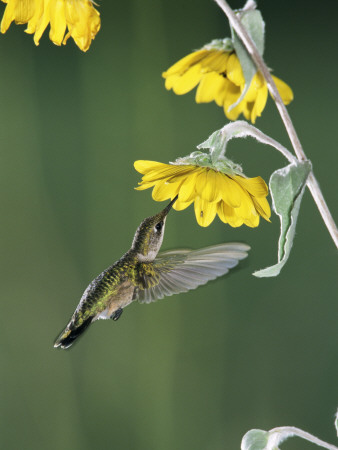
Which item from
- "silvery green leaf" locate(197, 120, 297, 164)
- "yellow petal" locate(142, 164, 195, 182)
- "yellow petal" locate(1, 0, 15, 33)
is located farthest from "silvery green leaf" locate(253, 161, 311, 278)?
"yellow petal" locate(1, 0, 15, 33)

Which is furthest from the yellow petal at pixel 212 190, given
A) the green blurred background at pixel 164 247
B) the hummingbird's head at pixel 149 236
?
the green blurred background at pixel 164 247

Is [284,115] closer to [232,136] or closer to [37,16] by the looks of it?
[232,136]

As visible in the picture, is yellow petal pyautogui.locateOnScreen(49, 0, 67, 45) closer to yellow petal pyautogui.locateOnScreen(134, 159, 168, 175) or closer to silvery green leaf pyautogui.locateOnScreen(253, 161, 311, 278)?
yellow petal pyautogui.locateOnScreen(134, 159, 168, 175)

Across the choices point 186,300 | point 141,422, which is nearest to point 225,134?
point 186,300

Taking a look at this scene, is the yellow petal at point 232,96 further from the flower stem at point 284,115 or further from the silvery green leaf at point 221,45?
the flower stem at point 284,115

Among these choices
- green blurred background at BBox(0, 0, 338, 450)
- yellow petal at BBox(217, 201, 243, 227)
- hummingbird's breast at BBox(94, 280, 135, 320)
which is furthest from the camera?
green blurred background at BBox(0, 0, 338, 450)

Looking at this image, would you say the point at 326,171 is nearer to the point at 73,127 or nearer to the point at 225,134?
the point at 73,127

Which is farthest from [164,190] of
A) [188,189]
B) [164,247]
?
[164,247]
